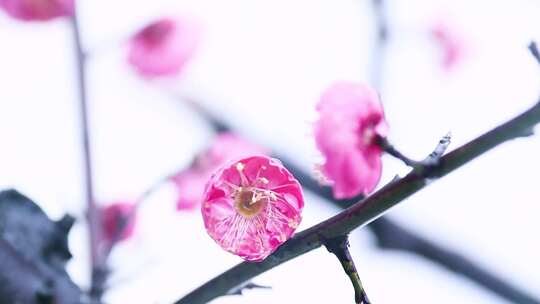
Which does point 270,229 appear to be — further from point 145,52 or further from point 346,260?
point 145,52

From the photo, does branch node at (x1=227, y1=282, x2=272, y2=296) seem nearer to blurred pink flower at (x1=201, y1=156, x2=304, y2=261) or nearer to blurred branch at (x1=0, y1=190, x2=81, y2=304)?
blurred pink flower at (x1=201, y1=156, x2=304, y2=261)

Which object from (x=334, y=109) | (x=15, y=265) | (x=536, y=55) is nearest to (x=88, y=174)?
(x=15, y=265)

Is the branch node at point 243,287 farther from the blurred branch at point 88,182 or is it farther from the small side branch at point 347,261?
the blurred branch at point 88,182

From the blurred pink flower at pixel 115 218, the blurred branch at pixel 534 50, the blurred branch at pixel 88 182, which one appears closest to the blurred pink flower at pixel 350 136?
the blurred branch at pixel 534 50

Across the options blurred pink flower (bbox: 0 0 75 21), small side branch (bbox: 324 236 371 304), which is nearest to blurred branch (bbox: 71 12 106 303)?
blurred pink flower (bbox: 0 0 75 21)

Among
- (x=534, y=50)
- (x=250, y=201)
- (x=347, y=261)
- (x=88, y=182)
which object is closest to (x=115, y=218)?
(x=88, y=182)
